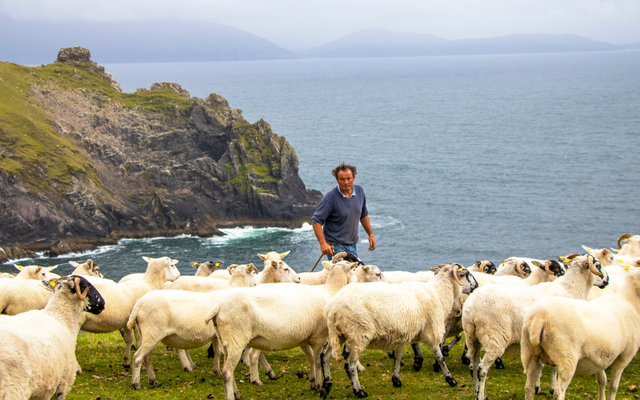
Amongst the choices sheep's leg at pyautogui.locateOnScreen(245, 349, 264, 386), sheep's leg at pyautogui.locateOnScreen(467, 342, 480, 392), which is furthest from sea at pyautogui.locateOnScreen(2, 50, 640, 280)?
sheep's leg at pyautogui.locateOnScreen(467, 342, 480, 392)

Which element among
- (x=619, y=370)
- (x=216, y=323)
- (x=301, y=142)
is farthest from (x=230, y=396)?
(x=301, y=142)

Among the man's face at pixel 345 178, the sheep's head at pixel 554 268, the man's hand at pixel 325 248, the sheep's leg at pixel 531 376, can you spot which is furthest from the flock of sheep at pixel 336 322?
the man's face at pixel 345 178

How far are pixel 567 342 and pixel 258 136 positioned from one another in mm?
77922

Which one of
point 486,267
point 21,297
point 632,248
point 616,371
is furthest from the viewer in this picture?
point 632,248

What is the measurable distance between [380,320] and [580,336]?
3.32m

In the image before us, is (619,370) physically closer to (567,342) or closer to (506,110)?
(567,342)

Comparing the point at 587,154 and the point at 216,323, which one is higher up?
the point at 216,323

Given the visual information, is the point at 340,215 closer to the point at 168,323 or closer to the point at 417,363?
the point at 417,363

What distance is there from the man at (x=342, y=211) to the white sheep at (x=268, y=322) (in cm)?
216

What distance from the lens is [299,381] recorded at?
1177 centimetres

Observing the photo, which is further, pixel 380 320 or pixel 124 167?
pixel 124 167

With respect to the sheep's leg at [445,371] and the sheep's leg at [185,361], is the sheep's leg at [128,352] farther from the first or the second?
the sheep's leg at [445,371]

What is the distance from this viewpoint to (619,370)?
9.66m

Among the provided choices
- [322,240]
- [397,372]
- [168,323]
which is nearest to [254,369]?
[168,323]
